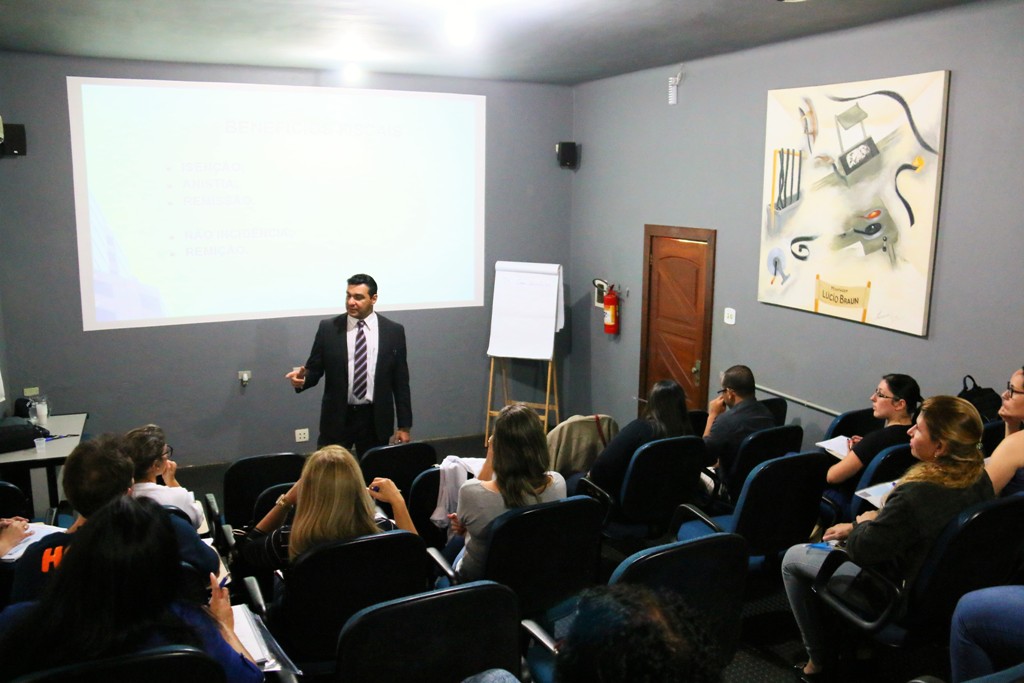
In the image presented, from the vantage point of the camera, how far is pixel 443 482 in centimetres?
343

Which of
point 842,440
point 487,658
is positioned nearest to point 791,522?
point 842,440

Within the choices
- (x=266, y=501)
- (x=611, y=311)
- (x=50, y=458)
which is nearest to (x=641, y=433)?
(x=266, y=501)

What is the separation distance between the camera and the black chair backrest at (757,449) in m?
3.88

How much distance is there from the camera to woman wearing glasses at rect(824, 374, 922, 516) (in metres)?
3.52

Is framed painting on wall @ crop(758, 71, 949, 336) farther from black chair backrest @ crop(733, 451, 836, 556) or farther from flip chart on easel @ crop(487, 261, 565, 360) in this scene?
flip chart on easel @ crop(487, 261, 565, 360)

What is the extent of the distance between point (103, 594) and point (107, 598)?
0.01m

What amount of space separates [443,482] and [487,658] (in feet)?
4.19

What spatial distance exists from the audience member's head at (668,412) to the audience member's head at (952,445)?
1.42 meters

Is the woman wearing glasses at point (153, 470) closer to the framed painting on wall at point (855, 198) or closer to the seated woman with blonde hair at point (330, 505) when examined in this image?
the seated woman with blonde hair at point (330, 505)

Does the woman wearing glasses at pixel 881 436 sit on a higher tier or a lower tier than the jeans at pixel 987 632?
higher

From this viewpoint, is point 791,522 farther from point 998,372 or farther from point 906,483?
point 998,372

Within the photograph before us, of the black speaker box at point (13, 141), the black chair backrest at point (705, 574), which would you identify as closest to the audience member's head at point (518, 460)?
the black chair backrest at point (705, 574)

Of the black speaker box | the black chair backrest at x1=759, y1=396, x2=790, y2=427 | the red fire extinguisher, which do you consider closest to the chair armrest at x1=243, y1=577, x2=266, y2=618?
the black chair backrest at x1=759, y1=396, x2=790, y2=427

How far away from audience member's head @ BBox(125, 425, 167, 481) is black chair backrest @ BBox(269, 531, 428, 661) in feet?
2.72
